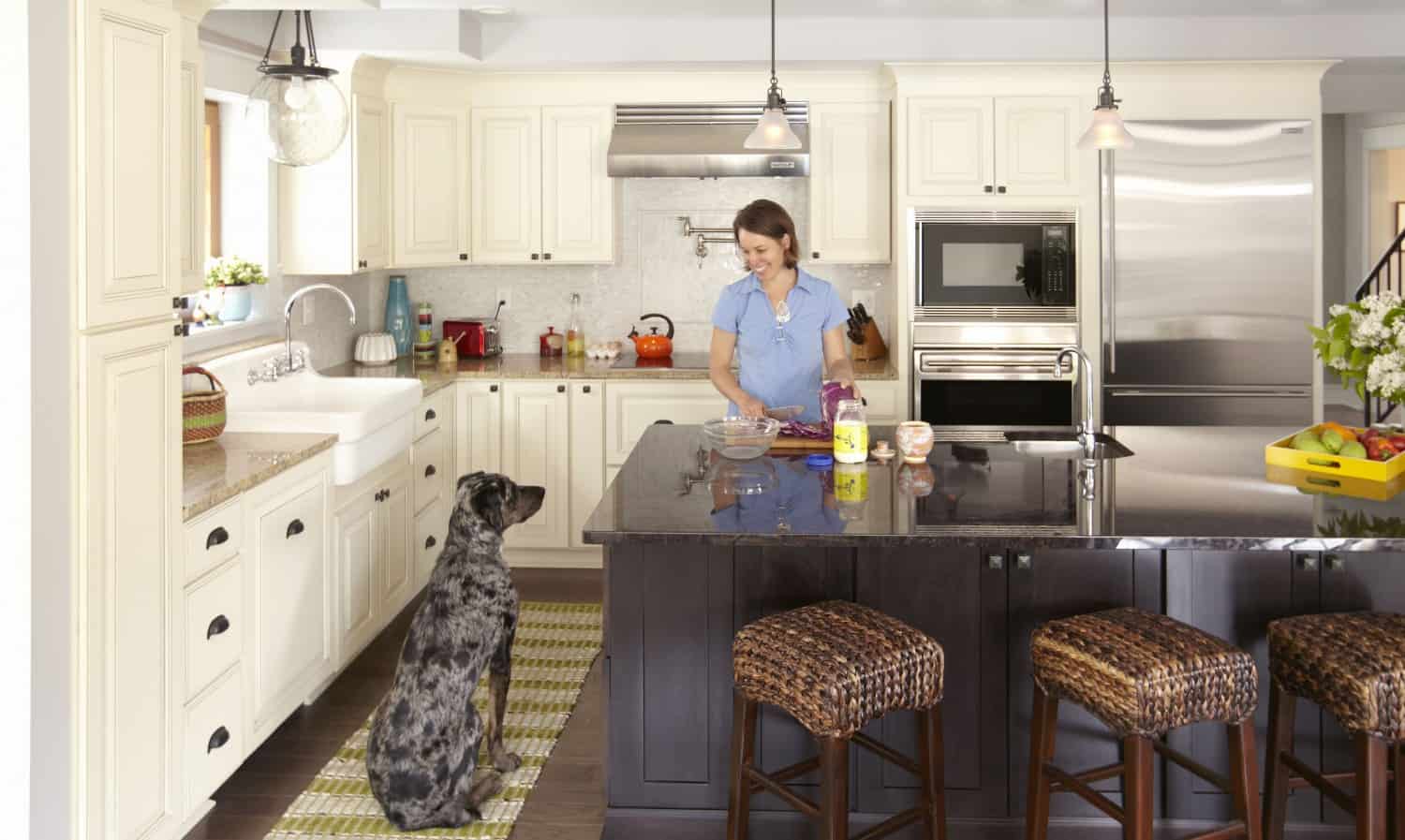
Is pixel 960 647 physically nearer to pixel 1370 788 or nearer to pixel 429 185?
pixel 1370 788

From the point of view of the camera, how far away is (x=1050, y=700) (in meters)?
2.85

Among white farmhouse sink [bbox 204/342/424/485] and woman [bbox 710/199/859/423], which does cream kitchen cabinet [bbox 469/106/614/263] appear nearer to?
white farmhouse sink [bbox 204/342/424/485]

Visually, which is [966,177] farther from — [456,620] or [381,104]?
[456,620]

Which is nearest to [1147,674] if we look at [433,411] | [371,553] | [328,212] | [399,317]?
[371,553]

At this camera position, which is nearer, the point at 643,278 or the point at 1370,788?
the point at 1370,788

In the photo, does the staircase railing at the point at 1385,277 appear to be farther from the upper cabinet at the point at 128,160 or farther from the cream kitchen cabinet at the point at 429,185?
the upper cabinet at the point at 128,160

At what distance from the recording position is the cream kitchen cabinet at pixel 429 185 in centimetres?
593

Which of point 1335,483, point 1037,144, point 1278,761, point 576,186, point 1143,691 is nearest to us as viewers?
point 1143,691

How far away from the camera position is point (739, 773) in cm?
290

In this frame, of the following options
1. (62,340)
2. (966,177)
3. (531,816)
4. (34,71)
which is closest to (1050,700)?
(531,816)

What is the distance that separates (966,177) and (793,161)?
2.52 feet

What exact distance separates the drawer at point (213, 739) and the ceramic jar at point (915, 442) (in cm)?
187

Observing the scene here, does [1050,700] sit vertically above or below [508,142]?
below

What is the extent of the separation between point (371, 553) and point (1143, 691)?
2.94 metres
